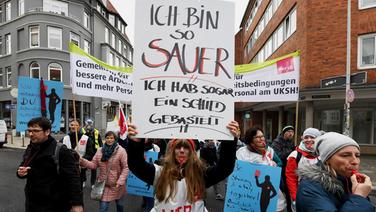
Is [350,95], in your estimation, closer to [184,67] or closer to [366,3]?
[366,3]

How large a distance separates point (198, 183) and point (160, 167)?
35 cm

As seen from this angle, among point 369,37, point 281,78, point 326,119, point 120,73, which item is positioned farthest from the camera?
point 326,119

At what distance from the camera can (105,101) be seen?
3166 cm

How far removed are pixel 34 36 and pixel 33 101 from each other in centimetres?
2170

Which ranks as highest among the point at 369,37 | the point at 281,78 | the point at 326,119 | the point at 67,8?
the point at 67,8

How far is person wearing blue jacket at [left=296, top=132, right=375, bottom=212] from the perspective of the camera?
153 cm

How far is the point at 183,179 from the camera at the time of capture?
2.26 metres

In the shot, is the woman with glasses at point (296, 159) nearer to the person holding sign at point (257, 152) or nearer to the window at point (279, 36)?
the person holding sign at point (257, 152)

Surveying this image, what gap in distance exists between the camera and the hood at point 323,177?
1584 millimetres

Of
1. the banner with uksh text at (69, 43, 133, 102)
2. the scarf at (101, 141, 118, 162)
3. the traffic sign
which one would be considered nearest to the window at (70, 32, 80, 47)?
the banner with uksh text at (69, 43, 133, 102)

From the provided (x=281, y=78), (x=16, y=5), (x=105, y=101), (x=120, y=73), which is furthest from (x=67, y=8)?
(x=281, y=78)

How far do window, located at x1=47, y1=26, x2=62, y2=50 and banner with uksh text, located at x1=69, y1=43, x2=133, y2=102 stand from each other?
68.4 feet

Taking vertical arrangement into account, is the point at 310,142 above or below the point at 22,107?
below

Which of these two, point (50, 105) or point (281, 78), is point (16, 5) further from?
point (281, 78)
